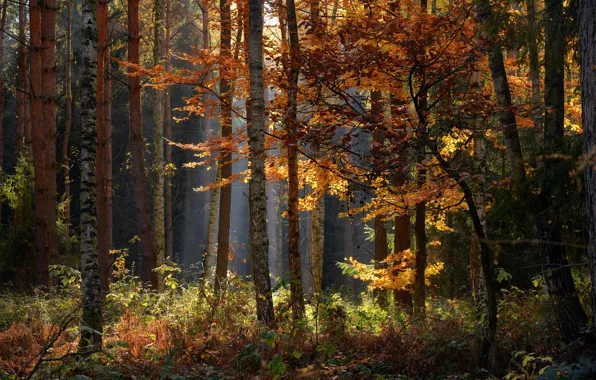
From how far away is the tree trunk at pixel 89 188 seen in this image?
734cm

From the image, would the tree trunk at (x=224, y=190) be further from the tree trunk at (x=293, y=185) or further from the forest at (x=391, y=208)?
the tree trunk at (x=293, y=185)

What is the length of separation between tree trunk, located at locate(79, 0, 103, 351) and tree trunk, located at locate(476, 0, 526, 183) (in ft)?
16.9

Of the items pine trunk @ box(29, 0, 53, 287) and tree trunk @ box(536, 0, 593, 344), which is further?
pine trunk @ box(29, 0, 53, 287)

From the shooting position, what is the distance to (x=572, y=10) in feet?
22.4

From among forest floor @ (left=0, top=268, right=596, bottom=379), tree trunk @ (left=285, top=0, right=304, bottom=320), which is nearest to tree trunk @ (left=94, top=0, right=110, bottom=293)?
forest floor @ (left=0, top=268, right=596, bottom=379)

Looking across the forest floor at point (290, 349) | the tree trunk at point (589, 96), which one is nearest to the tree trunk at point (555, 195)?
the forest floor at point (290, 349)

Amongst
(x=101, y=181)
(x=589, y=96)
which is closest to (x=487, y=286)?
(x=589, y=96)

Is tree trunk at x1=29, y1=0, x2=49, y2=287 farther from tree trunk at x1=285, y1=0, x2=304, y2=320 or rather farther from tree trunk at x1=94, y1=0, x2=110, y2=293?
tree trunk at x1=285, y1=0, x2=304, y2=320

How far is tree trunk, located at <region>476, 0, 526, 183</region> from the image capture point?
7.52 meters

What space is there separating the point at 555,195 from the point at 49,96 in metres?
10.4

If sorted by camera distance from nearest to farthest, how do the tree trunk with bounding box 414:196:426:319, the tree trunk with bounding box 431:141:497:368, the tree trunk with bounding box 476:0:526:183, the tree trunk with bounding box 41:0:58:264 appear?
the tree trunk with bounding box 431:141:497:368
the tree trunk with bounding box 476:0:526:183
the tree trunk with bounding box 414:196:426:319
the tree trunk with bounding box 41:0:58:264

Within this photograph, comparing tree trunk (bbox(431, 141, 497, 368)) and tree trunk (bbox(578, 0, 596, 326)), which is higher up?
tree trunk (bbox(578, 0, 596, 326))

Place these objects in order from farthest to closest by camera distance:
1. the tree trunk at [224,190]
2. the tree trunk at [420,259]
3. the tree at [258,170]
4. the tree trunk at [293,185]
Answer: the tree trunk at [224,190] → the tree trunk at [420,259] → the tree trunk at [293,185] → the tree at [258,170]

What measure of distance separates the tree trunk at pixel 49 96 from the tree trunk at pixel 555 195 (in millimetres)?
9923
